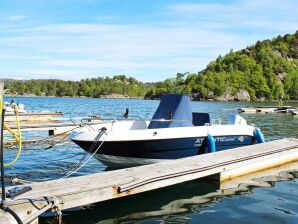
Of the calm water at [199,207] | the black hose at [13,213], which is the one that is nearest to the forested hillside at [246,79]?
the calm water at [199,207]

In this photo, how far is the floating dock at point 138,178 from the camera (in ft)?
22.2

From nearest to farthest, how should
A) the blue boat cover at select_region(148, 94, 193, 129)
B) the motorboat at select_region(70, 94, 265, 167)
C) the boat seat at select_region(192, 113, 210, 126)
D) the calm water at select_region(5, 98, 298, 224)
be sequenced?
1. the calm water at select_region(5, 98, 298, 224)
2. the motorboat at select_region(70, 94, 265, 167)
3. the blue boat cover at select_region(148, 94, 193, 129)
4. the boat seat at select_region(192, 113, 210, 126)

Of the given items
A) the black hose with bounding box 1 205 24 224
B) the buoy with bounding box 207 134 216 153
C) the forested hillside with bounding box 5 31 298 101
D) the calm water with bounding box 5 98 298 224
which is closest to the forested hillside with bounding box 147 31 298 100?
the forested hillside with bounding box 5 31 298 101

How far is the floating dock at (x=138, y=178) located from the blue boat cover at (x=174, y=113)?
168cm

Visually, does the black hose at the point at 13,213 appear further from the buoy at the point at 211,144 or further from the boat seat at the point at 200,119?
the boat seat at the point at 200,119

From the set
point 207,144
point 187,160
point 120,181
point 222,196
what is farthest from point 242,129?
point 120,181

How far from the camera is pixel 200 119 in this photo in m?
14.5

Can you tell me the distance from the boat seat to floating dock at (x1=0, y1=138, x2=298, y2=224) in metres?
1.72

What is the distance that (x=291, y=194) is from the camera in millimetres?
10273

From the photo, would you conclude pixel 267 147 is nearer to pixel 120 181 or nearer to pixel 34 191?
pixel 120 181

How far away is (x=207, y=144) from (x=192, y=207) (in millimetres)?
4033

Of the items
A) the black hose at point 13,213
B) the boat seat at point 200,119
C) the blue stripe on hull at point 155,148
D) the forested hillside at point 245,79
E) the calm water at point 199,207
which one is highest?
the forested hillside at point 245,79

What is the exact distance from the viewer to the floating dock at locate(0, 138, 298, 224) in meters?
6.76

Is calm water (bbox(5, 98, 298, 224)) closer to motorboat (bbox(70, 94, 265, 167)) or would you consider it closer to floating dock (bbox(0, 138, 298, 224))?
floating dock (bbox(0, 138, 298, 224))
